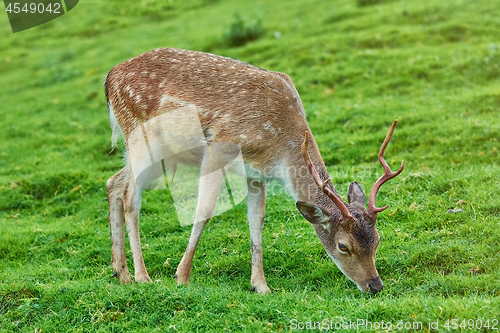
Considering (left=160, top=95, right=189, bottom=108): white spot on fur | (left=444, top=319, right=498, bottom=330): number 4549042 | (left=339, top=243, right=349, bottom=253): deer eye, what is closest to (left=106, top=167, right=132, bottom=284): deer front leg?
(left=160, top=95, right=189, bottom=108): white spot on fur

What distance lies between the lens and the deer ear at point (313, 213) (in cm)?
545

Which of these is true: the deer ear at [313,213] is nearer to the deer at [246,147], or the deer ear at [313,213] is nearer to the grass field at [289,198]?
the deer at [246,147]

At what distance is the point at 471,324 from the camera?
430 cm

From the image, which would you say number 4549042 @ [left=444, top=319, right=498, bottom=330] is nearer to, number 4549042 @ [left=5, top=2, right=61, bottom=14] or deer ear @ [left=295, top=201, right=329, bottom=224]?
deer ear @ [left=295, top=201, right=329, bottom=224]

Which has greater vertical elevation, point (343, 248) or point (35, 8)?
point (343, 248)

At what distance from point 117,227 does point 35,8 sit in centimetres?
1756

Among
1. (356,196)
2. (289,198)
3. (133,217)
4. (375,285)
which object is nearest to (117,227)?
(133,217)

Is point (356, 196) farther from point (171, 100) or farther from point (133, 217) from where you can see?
point (133, 217)

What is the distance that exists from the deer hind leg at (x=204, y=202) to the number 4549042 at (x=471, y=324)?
9.05ft

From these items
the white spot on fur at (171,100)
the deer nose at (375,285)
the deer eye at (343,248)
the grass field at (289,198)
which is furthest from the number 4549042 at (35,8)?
the deer nose at (375,285)

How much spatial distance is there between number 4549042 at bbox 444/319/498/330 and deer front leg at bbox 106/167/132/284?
3.52m

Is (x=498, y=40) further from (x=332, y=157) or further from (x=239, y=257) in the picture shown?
(x=239, y=257)

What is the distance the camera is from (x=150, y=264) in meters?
6.89

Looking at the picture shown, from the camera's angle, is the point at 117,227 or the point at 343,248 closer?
the point at 343,248
